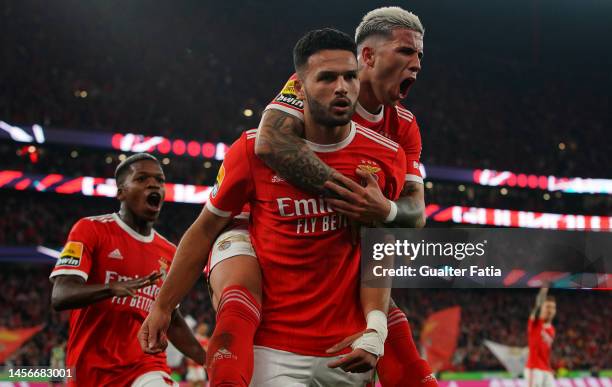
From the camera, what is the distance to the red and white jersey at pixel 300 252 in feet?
11.4

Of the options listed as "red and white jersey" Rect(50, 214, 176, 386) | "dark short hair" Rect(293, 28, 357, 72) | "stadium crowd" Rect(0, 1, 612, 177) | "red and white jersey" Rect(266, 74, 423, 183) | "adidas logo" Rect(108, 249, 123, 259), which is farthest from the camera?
"stadium crowd" Rect(0, 1, 612, 177)

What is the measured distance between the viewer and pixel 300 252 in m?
3.50

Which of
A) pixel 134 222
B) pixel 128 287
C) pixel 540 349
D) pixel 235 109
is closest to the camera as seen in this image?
pixel 128 287

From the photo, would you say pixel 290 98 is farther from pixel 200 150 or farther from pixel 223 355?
pixel 200 150

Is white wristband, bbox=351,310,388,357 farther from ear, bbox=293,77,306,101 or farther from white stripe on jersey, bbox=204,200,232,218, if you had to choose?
ear, bbox=293,77,306,101

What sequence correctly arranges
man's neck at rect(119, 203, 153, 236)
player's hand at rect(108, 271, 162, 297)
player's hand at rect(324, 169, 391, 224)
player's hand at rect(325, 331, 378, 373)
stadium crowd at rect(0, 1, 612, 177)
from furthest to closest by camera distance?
stadium crowd at rect(0, 1, 612, 177), man's neck at rect(119, 203, 153, 236), player's hand at rect(108, 271, 162, 297), player's hand at rect(324, 169, 391, 224), player's hand at rect(325, 331, 378, 373)

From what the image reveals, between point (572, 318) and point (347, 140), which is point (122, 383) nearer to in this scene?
point (347, 140)

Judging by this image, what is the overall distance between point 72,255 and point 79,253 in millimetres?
50

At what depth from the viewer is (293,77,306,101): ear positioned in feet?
11.9

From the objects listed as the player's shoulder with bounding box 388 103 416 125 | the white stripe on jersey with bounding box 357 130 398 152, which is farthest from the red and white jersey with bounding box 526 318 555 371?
the white stripe on jersey with bounding box 357 130 398 152

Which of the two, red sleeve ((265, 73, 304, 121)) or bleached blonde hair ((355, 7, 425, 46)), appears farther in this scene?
bleached blonde hair ((355, 7, 425, 46))

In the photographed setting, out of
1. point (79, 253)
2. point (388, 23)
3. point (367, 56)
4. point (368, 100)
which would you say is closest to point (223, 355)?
point (368, 100)

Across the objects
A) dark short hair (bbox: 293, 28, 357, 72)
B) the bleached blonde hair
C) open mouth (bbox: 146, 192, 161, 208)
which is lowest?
dark short hair (bbox: 293, 28, 357, 72)

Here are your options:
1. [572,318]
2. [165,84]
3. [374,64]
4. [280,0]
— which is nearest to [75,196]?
[165,84]
